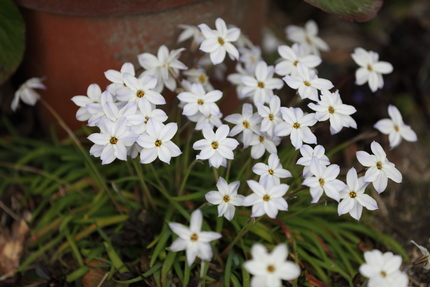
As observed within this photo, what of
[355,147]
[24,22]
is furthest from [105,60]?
[355,147]

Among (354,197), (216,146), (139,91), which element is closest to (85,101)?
(139,91)

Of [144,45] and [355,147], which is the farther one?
[355,147]

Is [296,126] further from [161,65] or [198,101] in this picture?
[161,65]

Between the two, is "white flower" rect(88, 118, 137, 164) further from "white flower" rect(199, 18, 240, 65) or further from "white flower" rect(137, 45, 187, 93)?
"white flower" rect(199, 18, 240, 65)

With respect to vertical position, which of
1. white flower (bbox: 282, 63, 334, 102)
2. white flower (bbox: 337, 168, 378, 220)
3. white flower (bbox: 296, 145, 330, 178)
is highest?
white flower (bbox: 282, 63, 334, 102)

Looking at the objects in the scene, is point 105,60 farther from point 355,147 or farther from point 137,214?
point 355,147

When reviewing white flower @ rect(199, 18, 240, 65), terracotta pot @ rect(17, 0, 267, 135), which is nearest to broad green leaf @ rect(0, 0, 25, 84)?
terracotta pot @ rect(17, 0, 267, 135)
